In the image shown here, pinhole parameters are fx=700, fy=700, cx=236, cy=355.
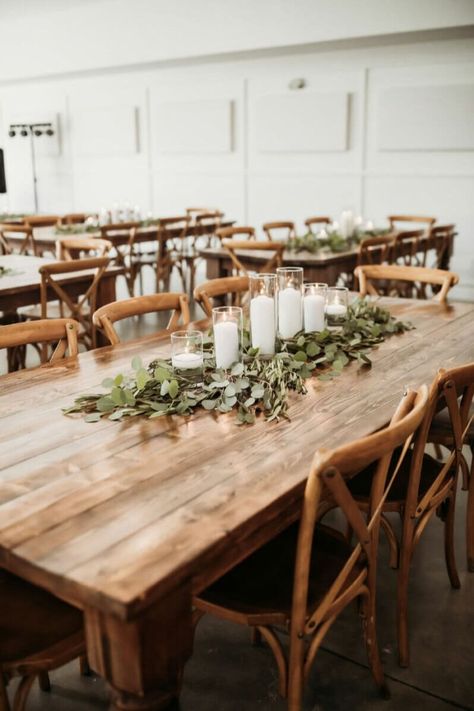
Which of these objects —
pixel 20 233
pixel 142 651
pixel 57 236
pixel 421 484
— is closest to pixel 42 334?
pixel 421 484

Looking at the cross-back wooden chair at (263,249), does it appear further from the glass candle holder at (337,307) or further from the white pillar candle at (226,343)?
the white pillar candle at (226,343)

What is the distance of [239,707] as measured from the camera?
1732 mm

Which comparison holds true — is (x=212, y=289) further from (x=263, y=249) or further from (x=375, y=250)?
(x=375, y=250)

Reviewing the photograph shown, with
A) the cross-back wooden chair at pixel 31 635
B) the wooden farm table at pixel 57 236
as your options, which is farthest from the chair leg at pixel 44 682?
the wooden farm table at pixel 57 236

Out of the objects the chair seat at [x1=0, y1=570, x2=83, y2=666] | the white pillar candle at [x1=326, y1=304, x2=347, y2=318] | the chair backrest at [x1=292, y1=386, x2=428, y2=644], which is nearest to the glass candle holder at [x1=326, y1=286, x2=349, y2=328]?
the white pillar candle at [x1=326, y1=304, x2=347, y2=318]

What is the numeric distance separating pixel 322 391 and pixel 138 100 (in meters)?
8.57

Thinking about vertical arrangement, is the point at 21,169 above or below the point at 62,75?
below

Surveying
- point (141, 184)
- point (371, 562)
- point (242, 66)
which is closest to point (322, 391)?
point (371, 562)

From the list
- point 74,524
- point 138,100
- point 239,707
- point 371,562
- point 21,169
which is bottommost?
point 239,707

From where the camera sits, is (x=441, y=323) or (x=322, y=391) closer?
(x=322, y=391)

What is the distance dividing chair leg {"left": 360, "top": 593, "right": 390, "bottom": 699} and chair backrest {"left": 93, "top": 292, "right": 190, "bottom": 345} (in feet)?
4.06

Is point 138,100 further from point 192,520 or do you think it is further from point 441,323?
point 192,520

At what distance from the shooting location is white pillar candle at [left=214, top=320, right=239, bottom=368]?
1952 mm

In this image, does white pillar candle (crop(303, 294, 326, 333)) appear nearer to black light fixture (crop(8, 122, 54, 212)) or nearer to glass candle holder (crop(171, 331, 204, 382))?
glass candle holder (crop(171, 331, 204, 382))
